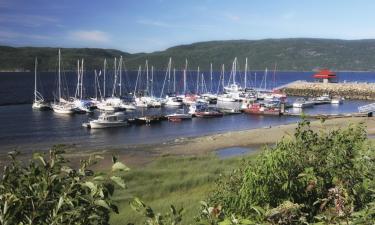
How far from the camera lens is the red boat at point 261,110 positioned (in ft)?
291

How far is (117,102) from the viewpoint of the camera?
93938 mm

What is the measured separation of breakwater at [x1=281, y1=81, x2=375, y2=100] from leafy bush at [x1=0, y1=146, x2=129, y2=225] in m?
127

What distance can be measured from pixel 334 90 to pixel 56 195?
135 metres

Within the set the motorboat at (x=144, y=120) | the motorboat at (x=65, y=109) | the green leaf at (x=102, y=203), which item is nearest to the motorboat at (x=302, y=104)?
the motorboat at (x=144, y=120)

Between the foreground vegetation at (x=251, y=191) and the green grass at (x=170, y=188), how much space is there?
0.16m

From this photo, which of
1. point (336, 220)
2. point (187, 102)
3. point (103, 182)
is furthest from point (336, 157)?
point (187, 102)

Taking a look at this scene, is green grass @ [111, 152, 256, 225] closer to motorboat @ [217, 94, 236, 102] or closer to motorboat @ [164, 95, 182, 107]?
motorboat @ [164, 95, 182, 107]

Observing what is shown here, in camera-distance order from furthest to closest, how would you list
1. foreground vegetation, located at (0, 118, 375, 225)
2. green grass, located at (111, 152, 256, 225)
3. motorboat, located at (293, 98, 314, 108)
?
motorboat, located at (293, 98, 314, 108), green grass, located at (111, 152, 256, 225), foreground vegetation, located at (0, 118, 375, 225)

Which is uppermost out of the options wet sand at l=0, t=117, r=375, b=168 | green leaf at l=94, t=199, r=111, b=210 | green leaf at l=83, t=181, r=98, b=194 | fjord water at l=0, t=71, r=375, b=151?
green leaf at l=83, t=181, r=98, b=194

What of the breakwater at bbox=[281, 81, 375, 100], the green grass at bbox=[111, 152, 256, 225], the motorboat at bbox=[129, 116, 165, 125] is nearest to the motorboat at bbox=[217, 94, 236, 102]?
the breakwater at bbox=[281, 81, 375, 100]

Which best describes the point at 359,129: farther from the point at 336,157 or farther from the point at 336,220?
the point at 336,220

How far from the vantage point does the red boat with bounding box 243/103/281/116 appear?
88650 millimetres

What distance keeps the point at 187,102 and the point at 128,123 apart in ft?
102

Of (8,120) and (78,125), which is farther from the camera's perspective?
(8,120)
